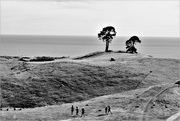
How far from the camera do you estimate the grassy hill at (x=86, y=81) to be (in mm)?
55031

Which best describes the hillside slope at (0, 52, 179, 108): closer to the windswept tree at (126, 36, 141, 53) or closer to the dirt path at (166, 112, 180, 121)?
the dirt path at (166, 112, 180, 121)

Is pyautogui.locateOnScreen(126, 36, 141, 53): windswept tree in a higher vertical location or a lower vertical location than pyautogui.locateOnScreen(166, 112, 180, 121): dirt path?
higher

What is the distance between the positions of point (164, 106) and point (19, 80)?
33.1 m

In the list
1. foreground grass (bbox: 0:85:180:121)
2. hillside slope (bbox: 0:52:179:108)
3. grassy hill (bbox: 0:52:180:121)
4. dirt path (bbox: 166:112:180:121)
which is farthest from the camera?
hillside slope (bbox: 0:52:179:108)

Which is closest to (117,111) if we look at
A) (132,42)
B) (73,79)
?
(73,79)

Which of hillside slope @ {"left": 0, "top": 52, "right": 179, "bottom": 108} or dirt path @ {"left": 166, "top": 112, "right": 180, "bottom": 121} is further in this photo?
hillside slope @ {"left": 0, "top": 52, "right": 179, "bottom": 108}

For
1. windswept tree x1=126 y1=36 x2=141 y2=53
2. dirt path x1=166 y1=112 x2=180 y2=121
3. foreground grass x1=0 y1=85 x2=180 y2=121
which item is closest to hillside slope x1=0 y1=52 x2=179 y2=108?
foreground grass x1=0 y1=85 x2=180 y2=121

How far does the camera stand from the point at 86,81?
66.2m

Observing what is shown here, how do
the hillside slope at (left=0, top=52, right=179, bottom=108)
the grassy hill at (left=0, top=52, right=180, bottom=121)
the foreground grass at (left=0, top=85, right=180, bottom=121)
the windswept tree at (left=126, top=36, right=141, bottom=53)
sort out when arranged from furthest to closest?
the windswept tree at (left=126, top=36, right=141, bottom=53) < the hillside slope at (left=0, top=52, right=179, bottom=108) < the grassy hill at (left=0, top=52, right=180, bottom=121) < the foreground grass at (left=0, top=85, right=180, bottom=121)

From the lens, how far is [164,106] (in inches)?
1820

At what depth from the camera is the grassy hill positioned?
2167 inches

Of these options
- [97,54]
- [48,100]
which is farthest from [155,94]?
[97,54]

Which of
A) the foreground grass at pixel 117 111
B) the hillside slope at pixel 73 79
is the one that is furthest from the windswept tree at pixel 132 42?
the foreground grass at pixel 117 111

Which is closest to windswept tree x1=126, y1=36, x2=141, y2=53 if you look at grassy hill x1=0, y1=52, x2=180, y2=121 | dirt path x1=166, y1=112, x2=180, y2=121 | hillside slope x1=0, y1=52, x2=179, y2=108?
grassy hill x1=0, y1=52, x2=180, y2=121
